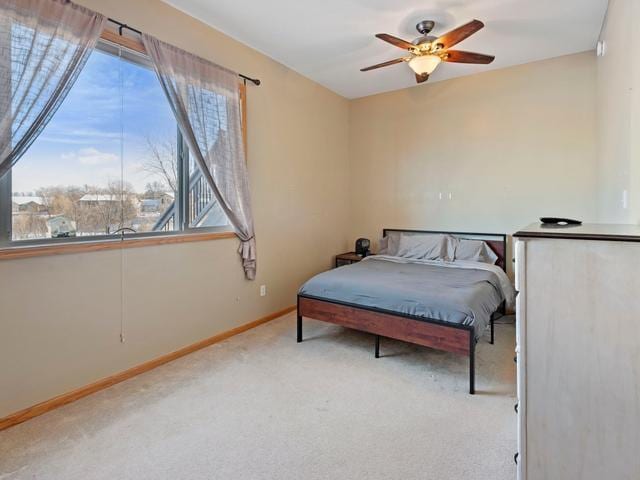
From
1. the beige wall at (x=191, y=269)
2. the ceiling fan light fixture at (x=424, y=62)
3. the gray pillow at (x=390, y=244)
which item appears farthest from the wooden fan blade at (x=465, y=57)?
the gray pillow at (x=390, y=244)

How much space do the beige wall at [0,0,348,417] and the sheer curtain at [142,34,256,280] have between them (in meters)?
0.16

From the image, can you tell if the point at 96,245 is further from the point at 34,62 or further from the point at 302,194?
the point at 302,194

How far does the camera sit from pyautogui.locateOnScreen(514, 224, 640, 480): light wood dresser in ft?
3.82

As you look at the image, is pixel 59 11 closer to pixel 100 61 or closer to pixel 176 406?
pixel 100 61

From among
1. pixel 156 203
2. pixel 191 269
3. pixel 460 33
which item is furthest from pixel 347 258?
pixel 460 33

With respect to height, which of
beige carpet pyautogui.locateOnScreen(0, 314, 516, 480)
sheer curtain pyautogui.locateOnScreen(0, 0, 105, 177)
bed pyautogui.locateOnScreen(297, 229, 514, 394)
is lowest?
beige carpet pyautogui.locateOnScreen(0, 314, 516, 480)

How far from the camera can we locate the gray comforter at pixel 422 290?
2.52 metres

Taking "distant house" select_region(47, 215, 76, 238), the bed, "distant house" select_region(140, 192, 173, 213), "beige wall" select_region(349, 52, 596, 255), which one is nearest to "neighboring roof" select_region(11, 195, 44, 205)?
"distant house" select_region(47, 215, 76, 238)

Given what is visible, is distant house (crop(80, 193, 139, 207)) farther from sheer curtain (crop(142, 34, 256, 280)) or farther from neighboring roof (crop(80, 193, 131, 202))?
sheer curtain (crop(142, 34, 256, 280))

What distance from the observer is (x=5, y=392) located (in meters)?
1.98

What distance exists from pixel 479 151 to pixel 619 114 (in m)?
1.88

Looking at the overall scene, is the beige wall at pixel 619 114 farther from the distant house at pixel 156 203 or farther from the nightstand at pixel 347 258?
the distant house at pixel 156 203

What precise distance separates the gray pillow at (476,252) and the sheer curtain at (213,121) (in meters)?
2.35

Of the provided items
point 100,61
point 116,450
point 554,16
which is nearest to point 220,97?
point 100,61
